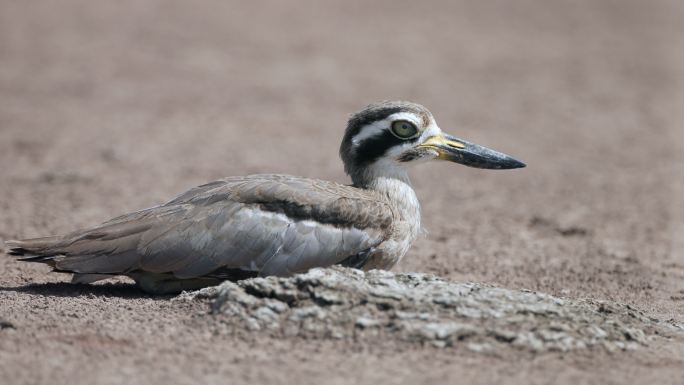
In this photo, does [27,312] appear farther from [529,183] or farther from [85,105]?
[85,105]

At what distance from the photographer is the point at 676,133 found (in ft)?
54.1

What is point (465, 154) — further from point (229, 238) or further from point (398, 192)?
point (229, 238)

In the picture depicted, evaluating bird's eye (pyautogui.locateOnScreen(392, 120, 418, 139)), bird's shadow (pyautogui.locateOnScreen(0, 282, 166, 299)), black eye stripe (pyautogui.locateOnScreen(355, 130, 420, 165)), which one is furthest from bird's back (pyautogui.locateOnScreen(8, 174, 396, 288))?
bird's eye (pyautogui.locateOnScreen(392, 120, 418, 139))

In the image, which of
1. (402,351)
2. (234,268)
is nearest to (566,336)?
(402,351)

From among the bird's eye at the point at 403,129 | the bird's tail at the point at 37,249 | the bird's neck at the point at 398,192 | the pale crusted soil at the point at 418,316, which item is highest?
the bird's eye at the point at 403,129

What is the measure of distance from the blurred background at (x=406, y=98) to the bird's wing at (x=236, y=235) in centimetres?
137

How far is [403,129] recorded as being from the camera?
868cm

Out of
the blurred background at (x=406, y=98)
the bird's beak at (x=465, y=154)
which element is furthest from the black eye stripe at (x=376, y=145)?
the blurred background at (x=406, y=98)

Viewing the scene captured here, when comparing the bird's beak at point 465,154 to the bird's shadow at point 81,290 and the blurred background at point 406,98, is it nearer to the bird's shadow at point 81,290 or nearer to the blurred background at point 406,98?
the blurred background at point 406,98

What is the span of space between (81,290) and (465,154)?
3.39 metres

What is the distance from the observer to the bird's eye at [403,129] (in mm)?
8648

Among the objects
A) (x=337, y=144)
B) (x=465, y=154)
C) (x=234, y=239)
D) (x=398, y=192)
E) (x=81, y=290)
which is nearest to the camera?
(x=234, y=239)

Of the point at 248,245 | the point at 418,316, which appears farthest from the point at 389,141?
the point at 418,316

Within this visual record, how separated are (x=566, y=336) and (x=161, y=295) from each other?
10.0ft
